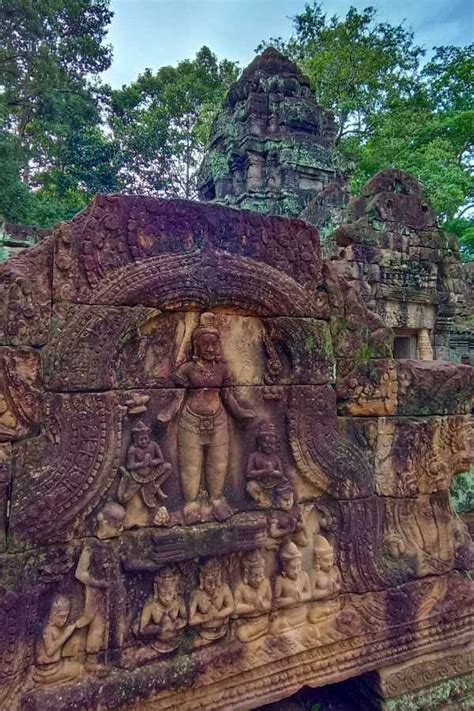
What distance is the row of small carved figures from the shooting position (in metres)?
2.32

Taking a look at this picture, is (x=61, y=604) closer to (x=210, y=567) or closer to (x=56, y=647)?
(x=56, y=647)

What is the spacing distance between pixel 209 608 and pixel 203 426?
1.01 metres

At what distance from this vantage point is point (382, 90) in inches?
846

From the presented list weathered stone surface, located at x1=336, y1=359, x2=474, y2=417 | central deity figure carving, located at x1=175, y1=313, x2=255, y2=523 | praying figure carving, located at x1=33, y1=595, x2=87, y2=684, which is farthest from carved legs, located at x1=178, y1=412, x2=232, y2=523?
weathered stone surface, located at x1=336, y1=359, x2=474, y2=417

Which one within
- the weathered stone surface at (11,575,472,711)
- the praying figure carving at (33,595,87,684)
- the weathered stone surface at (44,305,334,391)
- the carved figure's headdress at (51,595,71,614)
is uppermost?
the weathered stone surface at (44,305,334,391)

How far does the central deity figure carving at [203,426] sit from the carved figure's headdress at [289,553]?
448 mm

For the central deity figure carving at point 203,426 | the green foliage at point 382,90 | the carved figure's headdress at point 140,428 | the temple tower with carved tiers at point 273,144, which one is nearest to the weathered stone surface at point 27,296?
the carved figure's headdress at point 140,428

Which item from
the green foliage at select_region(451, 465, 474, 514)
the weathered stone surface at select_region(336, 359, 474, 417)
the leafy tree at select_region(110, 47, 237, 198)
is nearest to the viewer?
the weathered stone surface at select_region(336, 359, 474, 417)

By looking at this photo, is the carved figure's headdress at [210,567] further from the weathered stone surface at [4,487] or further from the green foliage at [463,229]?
the green foliage at [463,229]

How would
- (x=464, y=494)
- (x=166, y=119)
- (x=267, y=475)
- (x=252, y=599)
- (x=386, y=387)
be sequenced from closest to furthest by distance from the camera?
(x=252, y=599) → (x=267, y=475) → (x=386, y=387) → (x=464, y=494) → (x=166, y=119)

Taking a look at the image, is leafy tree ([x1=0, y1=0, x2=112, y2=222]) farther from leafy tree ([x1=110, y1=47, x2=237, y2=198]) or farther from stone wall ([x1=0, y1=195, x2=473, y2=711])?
stone wall ([x1=0, y1=195, x2=473, y2=711])

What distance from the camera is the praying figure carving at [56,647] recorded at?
2.27 meters

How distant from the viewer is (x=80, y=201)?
848 inches

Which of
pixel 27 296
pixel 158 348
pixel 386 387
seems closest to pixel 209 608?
pixel 158 348
